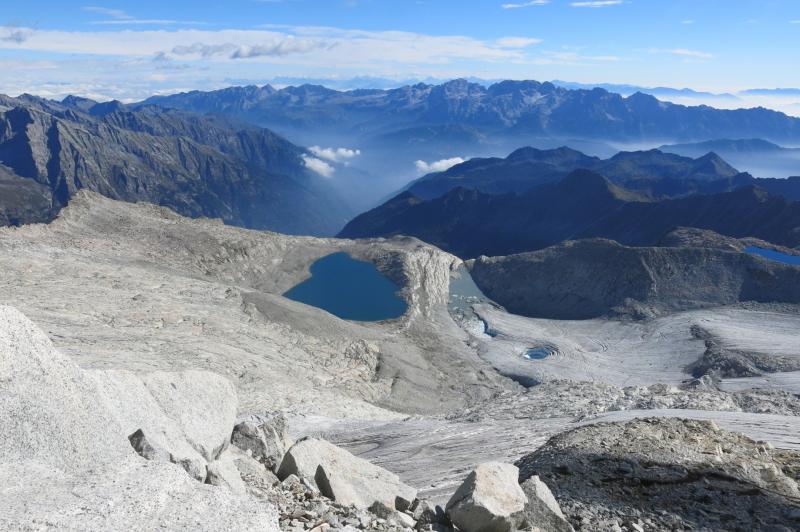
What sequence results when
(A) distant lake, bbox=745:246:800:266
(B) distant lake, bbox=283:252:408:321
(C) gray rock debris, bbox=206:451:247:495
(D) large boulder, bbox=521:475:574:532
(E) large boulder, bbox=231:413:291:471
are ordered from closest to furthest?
(C) gray rock debris, bbox=206:451:247:495
(D) large boulder, bbox=521:475:574:532
(E) large boulder, bbox=231:413:291:471
(B) distant lake, bbox=283:252:408:321
(A) distant lake, bbox=745:246:800:266

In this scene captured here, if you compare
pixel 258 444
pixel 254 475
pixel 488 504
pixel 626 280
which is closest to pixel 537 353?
pixel 626 280

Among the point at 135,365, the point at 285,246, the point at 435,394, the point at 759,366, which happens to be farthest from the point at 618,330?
the point at 135,365

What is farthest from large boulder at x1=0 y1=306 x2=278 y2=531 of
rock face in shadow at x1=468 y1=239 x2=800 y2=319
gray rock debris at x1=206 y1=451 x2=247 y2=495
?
rock face in shadow at x1=468 y1=239 x2=800 y2=319

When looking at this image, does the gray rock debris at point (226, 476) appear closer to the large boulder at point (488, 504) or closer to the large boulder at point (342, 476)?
the large boulder at point (342, 476)

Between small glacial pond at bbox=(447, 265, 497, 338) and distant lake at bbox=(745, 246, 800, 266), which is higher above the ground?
distant lake at bbox=(745, 246, 800, 266)

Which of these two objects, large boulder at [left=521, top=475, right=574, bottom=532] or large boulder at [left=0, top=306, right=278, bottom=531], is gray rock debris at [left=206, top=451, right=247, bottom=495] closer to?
large boulder at [left=0, top=306, right=278, bottom=531]

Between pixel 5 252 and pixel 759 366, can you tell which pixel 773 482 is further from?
pixel 5 252
